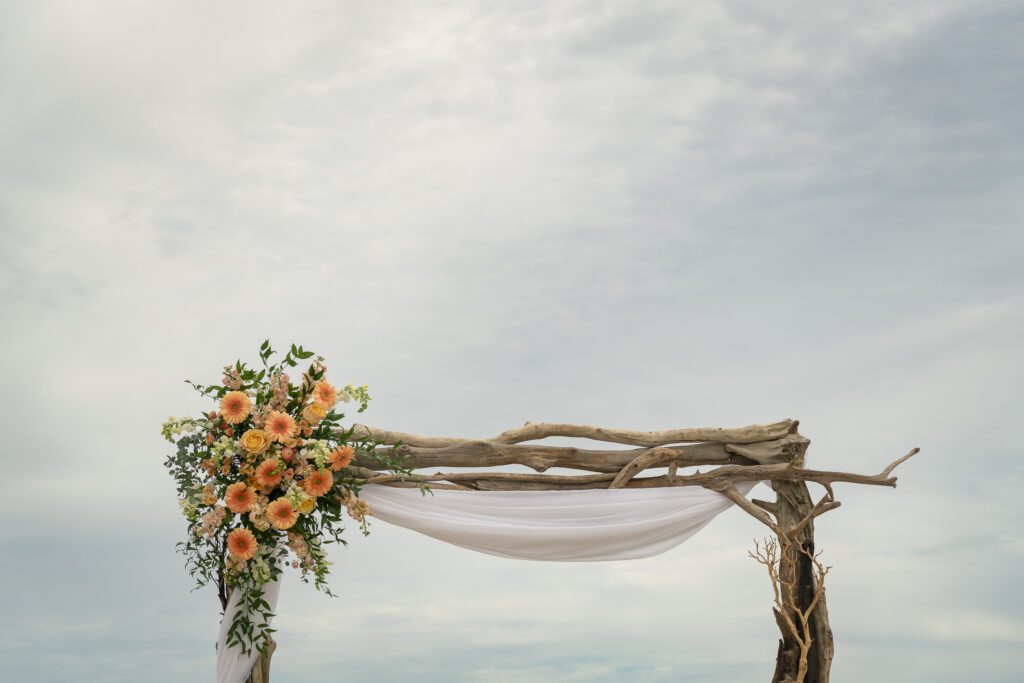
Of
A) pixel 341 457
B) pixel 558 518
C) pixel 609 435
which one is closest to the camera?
pixel 341 457

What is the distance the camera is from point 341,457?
4.75m

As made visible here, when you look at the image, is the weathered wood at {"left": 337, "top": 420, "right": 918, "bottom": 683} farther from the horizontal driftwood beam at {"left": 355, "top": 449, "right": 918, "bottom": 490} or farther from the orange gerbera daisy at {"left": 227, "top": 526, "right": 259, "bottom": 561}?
the orange gerbera daisy at {"left": 227, "top": 526, "right": 259, "bottom": 561}

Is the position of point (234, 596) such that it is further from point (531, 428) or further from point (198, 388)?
point (531, 428)

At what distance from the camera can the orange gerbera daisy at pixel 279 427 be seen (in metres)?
4.64

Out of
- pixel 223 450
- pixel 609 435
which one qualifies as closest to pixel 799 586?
pixel 609 435

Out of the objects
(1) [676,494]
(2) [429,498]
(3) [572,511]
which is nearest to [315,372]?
(2) [429,498]

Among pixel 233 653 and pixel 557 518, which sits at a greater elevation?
pixel 557 518

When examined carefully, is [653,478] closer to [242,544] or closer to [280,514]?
[280,514]

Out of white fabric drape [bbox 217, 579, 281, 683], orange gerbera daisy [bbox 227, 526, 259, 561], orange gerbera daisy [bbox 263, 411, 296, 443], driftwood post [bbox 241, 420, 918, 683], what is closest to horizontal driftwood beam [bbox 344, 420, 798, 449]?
driftwood post [bbox 241, 420, 918, 683]

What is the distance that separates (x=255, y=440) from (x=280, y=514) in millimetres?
356

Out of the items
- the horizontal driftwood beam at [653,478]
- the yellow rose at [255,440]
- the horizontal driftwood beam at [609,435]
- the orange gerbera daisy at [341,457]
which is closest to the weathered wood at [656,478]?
the horizontal driftwood beam at [653,478]

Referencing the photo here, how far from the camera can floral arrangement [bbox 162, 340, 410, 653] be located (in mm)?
4645

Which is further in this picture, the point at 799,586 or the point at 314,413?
the point at 799,586

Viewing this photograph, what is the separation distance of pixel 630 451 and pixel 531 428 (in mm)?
521
